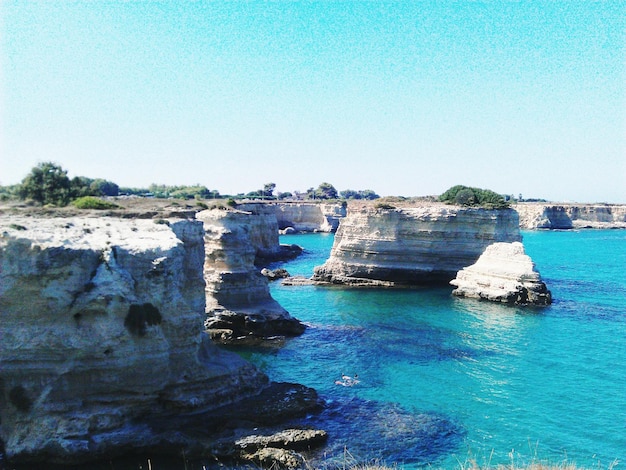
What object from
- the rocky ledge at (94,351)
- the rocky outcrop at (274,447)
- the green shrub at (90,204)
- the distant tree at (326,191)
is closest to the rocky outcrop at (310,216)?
the distant tree at (326,191)

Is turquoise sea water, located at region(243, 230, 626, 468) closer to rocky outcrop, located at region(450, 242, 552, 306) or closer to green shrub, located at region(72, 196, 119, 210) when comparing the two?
rocky outcrop, located at region(450, 242, 552, 306)

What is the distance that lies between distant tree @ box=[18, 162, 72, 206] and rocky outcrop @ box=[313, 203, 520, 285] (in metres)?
24.5

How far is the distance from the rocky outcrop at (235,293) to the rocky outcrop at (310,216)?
83752 millimetres

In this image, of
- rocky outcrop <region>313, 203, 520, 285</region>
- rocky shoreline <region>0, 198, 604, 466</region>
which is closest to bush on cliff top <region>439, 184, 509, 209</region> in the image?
rocky outcrop <region>313, 203, 520, 285</region>

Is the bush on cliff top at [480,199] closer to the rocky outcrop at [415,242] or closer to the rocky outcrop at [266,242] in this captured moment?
the rocky outcrop at [415,242]

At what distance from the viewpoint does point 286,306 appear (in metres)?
40.9

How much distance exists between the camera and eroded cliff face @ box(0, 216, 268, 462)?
54.7ft

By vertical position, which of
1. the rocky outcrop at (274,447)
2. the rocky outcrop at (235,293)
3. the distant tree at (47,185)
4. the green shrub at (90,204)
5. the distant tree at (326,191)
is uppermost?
the distant tree at (326,191)

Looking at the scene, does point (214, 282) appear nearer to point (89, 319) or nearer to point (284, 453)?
point (89, 319)

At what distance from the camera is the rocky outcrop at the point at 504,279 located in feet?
134

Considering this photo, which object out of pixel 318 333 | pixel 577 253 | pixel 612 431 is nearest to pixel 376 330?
pixel 318 333

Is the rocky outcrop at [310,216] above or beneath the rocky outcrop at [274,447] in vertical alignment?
above

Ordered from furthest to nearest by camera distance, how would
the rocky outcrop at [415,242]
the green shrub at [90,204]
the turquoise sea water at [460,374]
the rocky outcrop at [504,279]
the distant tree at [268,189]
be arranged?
1. the distant tree at [268,189]
2. the rocky outcrop at [415,242]
3. the rocky outcrop at [504,279]
4. the green shrub at [90,204]
5. the turquoise sea water at [460,374]

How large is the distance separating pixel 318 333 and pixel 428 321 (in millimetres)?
8457
